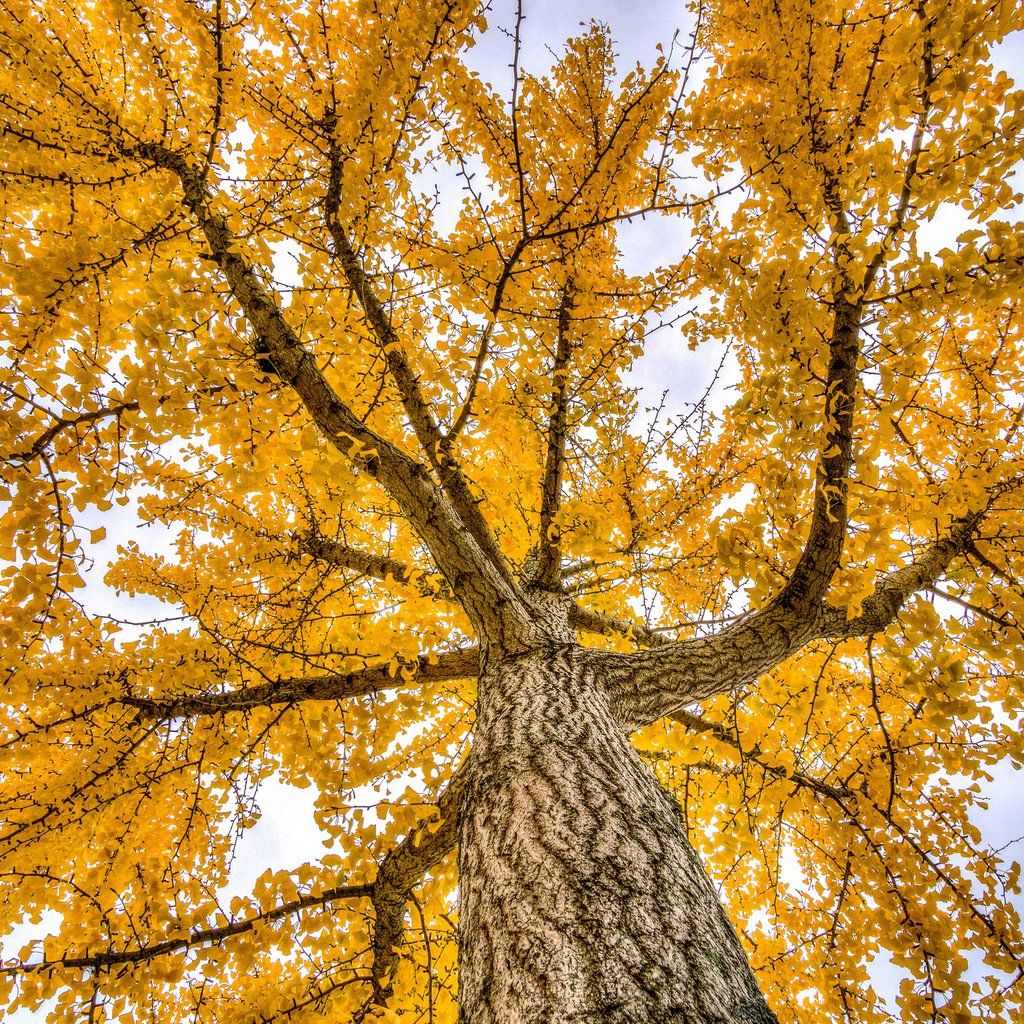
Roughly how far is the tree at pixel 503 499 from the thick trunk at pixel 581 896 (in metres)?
0.01

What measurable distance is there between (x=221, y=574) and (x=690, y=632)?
14.5 feet

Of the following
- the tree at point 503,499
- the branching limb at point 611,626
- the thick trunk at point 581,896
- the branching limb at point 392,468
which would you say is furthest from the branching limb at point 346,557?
the thick trunk at point 581,896

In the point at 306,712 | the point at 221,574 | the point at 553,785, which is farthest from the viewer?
the point at 221,574

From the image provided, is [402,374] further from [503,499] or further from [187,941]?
[187,941]

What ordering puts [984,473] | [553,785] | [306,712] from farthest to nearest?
[306,712] < [984,473] < [553,785]

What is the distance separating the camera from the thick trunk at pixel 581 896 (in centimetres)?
106

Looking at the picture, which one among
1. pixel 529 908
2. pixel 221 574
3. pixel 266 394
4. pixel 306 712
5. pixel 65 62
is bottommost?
pixel 529 908

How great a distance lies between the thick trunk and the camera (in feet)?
3.47

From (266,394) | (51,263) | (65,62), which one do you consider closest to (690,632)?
(266,394)

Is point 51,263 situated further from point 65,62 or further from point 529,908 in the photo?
point 529,908

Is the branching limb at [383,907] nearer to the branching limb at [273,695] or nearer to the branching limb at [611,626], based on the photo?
the branching limb at [273,695]

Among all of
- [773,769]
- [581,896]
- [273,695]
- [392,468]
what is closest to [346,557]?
[273,695]

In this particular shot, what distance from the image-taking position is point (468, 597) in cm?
272

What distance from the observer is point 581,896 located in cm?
127
